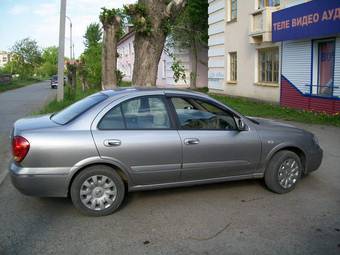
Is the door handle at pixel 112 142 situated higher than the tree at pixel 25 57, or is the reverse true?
the tree at pixel 25 57

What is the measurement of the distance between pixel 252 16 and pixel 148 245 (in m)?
15.4

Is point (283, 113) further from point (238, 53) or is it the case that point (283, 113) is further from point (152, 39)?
point (238, 53)

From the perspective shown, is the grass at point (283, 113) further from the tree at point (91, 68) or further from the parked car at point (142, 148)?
the tree at point (91, 68)

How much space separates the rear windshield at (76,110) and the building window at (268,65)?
1278 cm

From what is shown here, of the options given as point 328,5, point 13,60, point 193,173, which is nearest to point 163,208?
point 193,173

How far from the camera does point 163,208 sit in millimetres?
5297

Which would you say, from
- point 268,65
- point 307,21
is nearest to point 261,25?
point 268,65

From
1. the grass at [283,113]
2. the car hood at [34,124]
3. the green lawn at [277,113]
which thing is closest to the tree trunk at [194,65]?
the green lawn at [277,113]

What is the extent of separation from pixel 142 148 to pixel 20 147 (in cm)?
136

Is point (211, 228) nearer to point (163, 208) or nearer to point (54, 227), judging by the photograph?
point (163, 208)

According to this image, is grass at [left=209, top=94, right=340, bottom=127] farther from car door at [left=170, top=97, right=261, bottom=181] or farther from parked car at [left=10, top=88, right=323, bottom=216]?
car door at [left=170, top=97, right=261, bottom=181]

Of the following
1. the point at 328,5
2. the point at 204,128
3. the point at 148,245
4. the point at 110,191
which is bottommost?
the point at 148,245

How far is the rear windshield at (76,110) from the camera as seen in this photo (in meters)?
5.22

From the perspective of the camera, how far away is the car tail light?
15.8ft
